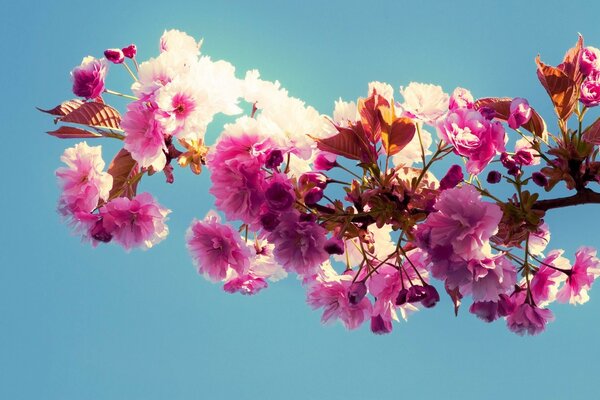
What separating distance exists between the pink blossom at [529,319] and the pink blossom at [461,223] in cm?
35

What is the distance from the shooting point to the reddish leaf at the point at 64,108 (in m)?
1.61

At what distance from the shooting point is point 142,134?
147cm

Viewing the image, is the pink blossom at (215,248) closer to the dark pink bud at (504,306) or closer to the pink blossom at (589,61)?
the dark pink bud at (504,306)

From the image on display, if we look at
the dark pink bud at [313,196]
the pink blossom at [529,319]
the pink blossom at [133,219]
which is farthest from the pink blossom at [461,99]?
the pink blossom at [133,219]

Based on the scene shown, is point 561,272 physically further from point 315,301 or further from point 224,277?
point 224,277

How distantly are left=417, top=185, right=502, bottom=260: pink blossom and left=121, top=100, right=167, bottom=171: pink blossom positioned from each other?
630mm

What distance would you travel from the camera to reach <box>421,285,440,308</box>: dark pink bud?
1.46 m

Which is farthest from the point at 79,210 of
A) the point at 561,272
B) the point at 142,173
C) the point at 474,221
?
the point at 561,272

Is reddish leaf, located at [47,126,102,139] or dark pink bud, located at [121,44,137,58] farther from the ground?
dark pink bud, located at [121,44,137,58]

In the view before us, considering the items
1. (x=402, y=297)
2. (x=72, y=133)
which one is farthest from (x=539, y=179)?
(x=72, y=133)

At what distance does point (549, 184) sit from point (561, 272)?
30 cm

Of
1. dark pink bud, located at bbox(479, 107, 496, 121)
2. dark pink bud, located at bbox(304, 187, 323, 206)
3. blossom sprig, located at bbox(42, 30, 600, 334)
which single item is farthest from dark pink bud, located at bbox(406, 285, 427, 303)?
dark pink bud, located at bbox(479, 107, 496, 121)

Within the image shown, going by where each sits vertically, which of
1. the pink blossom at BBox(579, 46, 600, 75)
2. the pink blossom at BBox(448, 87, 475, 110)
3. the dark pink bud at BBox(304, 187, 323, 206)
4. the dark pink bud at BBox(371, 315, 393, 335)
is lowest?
the dark pink bud at BBox(371, 315, 393, 335)

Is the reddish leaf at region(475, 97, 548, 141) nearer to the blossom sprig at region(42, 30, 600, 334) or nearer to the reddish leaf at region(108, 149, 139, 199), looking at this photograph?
the blossom sprig at region(42, 30, 600, 334)
